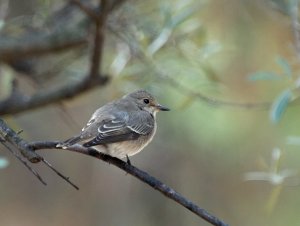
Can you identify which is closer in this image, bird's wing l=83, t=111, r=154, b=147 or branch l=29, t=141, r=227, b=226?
branch l=29, t=141, r=227, b=226

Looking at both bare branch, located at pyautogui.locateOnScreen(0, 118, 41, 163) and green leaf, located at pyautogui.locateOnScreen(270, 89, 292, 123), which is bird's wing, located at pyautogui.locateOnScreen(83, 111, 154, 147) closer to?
green leaf, located at pyautogui.locateOnScreen(270, 89, 292, 123)

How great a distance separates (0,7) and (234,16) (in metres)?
1.77

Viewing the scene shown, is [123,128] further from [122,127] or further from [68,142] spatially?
[68,142]

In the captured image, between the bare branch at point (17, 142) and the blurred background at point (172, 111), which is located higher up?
the blurred background at point (172, 111)

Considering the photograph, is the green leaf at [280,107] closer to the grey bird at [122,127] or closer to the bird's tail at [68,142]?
the grey bird at [122,127]

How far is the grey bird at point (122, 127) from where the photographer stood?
12.2 feet

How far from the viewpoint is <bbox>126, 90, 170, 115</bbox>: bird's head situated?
468 centimetres

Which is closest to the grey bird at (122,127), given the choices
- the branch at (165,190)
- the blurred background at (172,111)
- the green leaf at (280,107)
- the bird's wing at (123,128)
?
the bird's wing at (123,128)

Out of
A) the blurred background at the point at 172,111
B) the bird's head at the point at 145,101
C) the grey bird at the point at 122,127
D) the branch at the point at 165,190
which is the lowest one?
the branch at the point at 165,190

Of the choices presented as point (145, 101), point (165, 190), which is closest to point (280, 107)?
point (145, 101)

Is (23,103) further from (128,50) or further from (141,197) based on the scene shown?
(141,197)

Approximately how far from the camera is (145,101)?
4.73 m

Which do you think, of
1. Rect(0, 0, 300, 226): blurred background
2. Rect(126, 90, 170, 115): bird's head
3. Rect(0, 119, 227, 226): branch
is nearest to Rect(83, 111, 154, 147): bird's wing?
Rect(126, 90, 170, 115): bird's head

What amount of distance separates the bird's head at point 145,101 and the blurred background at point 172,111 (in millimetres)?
127
